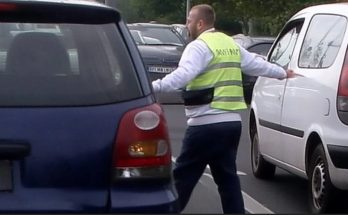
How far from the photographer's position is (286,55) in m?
9.88

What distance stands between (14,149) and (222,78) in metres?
2.65

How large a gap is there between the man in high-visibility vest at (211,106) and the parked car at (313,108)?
936mm

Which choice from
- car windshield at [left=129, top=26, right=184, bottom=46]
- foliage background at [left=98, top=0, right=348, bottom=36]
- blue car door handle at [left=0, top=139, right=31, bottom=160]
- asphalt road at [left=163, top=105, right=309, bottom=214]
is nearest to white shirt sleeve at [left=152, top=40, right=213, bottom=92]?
asphalt road at [left=163, top=105, right=309, bottom=214]

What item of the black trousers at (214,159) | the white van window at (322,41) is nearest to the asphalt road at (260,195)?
the white van window at (322,41)

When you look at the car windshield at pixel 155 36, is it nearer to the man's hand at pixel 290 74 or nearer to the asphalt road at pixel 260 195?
the asphalt road at pixel 260 195

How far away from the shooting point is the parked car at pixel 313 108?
809 cm

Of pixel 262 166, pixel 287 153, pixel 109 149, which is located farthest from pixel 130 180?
pixel 262 166

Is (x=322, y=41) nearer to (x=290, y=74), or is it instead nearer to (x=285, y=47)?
(x=290, y=74)

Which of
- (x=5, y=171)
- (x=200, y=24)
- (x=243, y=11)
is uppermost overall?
(x=5, y=171)

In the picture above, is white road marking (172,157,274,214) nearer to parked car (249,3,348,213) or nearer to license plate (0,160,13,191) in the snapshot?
parked car (249,3,348,213)

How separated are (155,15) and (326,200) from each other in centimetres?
6076

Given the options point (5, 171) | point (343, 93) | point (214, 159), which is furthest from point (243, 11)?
point (5, 171)

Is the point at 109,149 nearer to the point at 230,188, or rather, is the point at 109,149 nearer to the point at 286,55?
the point at 230,188

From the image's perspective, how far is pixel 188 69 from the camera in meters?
7.30
